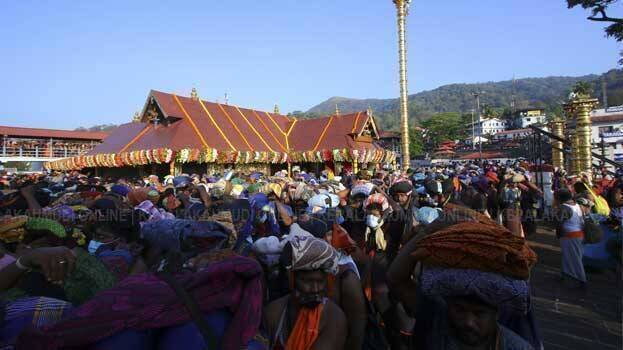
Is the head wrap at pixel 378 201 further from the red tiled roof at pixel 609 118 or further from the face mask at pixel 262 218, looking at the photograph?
the red tiled roof at pixel 609 118

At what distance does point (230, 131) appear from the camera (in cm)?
1972

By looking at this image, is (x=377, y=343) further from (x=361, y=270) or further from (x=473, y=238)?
(x=473, y=238)

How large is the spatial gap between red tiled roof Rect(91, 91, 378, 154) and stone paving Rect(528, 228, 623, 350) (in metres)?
14.6

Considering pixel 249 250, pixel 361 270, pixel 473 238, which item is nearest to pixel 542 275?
pixel 361 270

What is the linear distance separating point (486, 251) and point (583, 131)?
1471 cm

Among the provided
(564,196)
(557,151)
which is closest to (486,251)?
(564,196)

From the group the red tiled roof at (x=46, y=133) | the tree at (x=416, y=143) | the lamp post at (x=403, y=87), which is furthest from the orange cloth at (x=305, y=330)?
the tree at (x=416, y=143)

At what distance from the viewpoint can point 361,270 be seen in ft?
10.1

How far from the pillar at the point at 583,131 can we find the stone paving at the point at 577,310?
24.6ft

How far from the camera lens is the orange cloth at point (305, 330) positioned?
2.02 metres

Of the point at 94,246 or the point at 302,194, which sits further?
the point at 302,194

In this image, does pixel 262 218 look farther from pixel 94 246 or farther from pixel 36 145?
pixel 36 145

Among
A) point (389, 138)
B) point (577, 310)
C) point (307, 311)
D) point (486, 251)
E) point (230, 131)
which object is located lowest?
point (577, 310)

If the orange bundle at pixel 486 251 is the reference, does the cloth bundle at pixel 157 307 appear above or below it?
below
